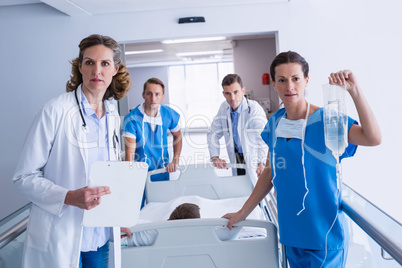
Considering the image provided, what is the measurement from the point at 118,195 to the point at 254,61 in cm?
668

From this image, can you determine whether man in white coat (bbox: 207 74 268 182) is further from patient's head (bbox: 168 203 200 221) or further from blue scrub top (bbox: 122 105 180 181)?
patient's head (bbox: 168 203 200 221)

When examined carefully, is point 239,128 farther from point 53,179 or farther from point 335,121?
point 53,179

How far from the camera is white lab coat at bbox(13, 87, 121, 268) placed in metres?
1.20

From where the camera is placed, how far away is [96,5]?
12.3ft

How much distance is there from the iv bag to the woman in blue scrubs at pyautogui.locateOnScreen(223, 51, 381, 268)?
5 cm

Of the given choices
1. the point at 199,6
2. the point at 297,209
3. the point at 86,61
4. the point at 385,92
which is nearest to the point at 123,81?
the point at 86,61

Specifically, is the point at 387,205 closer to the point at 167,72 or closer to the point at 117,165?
the point at 117,165

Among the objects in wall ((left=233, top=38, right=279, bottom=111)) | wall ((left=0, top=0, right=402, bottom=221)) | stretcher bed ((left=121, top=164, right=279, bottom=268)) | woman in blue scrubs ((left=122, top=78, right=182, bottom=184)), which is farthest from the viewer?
wall ((left=233, top=38, right=279, bottom=111))

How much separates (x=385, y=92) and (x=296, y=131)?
2.97 metres

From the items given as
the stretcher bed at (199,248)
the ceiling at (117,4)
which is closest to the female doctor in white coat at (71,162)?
the stretcher bed at (199,248)

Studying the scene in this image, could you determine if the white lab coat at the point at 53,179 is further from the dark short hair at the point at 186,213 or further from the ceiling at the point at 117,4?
the ceiling at the point at 117,4

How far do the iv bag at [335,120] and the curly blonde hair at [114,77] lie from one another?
0.78m

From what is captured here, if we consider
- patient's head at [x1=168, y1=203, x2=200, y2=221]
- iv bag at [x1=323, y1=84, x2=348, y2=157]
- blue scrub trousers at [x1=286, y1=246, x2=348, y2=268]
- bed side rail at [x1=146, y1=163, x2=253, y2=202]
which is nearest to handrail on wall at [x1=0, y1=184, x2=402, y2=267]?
blue scrub trousers at [x1=286, y1=246, x2=348, y2=268]

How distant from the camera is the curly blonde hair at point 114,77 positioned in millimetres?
1393
